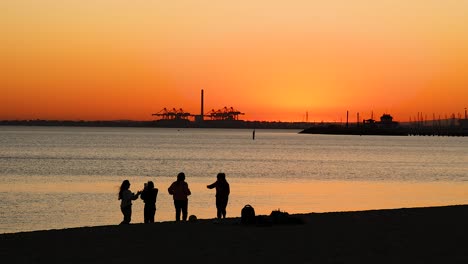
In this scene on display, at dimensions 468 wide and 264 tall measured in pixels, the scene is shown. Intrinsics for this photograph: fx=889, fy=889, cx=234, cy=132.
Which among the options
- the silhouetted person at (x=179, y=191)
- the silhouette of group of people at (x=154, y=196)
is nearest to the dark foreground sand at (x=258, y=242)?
the silhouette of group of people at (x=154, y=196)

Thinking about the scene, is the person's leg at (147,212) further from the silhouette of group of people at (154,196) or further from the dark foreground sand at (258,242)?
the dark foreground sand at (258,242)

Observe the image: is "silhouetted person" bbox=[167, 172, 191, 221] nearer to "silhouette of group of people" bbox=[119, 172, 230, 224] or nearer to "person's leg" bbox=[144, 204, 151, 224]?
"silhouette of group of people" bbox=[119, 172, 230, 224]

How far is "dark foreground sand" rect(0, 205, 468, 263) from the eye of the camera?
15.9 meters

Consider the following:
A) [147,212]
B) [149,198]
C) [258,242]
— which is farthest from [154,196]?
[258,242]

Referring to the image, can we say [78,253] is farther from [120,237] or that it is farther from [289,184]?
[289,184]

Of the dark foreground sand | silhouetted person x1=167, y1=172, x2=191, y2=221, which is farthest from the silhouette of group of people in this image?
the dark foreground sand

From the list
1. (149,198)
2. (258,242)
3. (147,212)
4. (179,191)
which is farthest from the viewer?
(179,191)

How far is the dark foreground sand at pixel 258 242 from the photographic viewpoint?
52.2ft

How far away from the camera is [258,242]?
1830 centimetres

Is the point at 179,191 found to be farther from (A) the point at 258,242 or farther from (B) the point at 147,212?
(A) the point at 258,242

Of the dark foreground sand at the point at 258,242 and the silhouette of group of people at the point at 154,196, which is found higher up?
the silhouette of group of people at the point at 154,196

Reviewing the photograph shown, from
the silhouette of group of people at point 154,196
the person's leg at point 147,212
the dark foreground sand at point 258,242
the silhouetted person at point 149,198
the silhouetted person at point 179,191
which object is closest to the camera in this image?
the dark foreground sand at point 258,242

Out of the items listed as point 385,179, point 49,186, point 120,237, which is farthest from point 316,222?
point 385,179

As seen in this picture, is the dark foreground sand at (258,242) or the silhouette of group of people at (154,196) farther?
the silhouette of group of people at (154,196)
